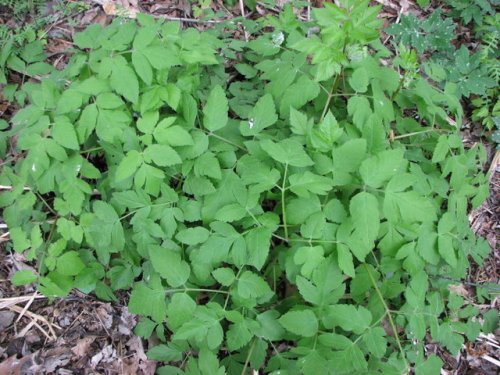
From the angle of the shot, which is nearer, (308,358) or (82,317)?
(308,358)

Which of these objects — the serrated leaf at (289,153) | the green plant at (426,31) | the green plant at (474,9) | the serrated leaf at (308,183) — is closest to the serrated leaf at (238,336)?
the serrated leaf at (308,183)

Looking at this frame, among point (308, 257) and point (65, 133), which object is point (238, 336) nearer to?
point (308, 257)

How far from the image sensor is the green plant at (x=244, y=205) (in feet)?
7.14

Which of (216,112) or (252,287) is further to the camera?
(216,112)

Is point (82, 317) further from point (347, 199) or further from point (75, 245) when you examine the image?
point (347, 199)

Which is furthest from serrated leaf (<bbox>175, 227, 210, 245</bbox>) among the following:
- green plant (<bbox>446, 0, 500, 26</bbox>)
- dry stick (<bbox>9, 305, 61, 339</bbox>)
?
green plant (<bbox>446, 0, 500, 26</bbox>)

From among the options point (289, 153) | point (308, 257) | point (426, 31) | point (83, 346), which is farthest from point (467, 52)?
point (83, 346)

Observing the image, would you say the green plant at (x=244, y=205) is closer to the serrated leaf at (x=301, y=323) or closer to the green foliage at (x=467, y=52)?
the serrated leaf at (x=301, y=323)

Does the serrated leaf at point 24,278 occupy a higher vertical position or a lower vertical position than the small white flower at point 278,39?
lower

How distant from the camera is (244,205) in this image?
2.30m

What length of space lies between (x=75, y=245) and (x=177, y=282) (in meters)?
0.78

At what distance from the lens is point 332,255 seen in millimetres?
2283

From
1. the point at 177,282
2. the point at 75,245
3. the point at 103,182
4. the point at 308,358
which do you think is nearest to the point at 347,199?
the point at 308,358

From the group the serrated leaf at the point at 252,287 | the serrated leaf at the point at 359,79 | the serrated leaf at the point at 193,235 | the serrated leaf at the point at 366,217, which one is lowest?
the serrated leaf at the point at 252,287
